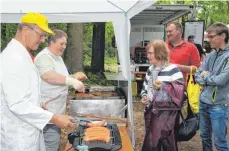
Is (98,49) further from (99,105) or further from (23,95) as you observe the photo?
(23,95)

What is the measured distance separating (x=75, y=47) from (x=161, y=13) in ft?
9.57

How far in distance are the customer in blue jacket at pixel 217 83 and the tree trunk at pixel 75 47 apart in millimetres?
7116

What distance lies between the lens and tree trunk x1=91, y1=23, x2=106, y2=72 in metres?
12.1

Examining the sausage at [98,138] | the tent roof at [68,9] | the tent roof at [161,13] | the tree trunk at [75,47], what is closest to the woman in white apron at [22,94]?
the sausage at [98,138]

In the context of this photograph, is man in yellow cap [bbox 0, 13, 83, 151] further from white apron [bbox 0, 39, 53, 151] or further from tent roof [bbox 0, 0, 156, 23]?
tent roof [bbox 0, 0, 156, 23]

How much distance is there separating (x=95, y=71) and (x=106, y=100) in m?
8.38

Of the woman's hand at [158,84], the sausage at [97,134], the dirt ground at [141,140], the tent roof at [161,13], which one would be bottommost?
the dirt ground at [141,140]

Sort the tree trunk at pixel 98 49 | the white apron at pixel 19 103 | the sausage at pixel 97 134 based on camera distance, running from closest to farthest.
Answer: the white apron at pixel 19 103
the sausage at pixel 97 134
the tree trunk at pixel 98 49

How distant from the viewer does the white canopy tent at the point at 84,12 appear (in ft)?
13.3

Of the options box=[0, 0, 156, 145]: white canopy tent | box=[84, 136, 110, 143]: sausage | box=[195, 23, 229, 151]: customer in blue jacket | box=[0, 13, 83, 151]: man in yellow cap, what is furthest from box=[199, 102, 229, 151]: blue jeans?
box=[0, 13, 83, 151]: man in yellow cap

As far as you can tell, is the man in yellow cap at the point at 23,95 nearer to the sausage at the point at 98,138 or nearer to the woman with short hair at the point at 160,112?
the sausage at the point at 98,138

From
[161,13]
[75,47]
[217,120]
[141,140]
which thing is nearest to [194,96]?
[217,120]

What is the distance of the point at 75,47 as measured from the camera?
409 inches

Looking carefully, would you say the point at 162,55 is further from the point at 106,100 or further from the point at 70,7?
the point at 70,7
